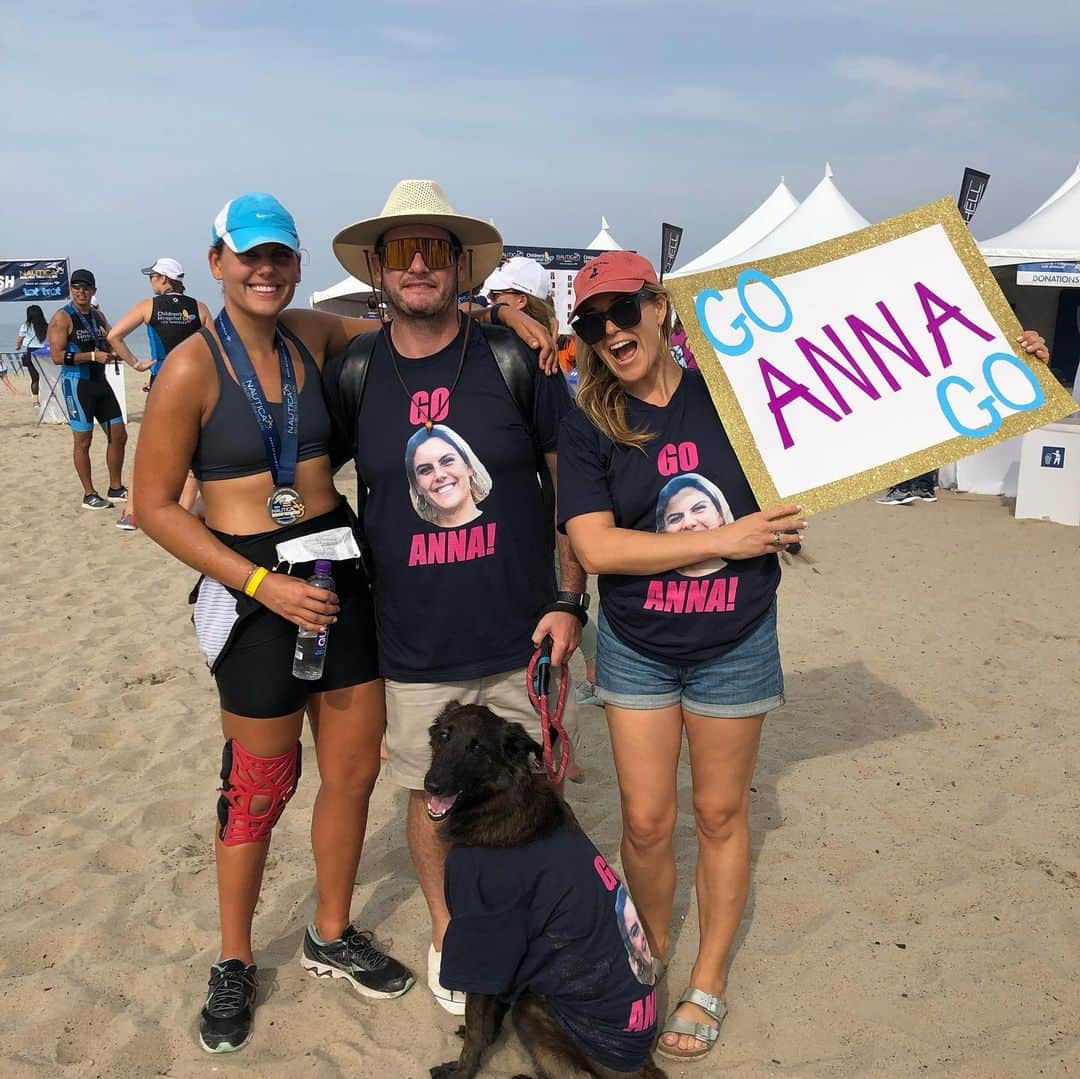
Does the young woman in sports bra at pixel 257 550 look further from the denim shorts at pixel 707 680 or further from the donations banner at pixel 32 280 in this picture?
the donations banner at pixel 32 280

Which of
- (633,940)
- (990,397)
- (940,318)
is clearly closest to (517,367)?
(940,318)

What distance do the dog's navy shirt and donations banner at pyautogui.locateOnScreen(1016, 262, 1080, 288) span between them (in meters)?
10.4

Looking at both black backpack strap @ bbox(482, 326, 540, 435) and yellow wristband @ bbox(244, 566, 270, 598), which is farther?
black backpack strap @ bbox(482, 326, 540, 435)

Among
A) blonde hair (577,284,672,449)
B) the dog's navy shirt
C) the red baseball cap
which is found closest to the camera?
the dog's navy shirt

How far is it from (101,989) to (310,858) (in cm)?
96

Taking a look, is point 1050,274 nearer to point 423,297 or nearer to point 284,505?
point 423,297

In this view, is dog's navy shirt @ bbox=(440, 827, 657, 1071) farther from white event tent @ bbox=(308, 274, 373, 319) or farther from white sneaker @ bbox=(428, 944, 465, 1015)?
white event tent @ bbox=(308, 274, 373, 319)

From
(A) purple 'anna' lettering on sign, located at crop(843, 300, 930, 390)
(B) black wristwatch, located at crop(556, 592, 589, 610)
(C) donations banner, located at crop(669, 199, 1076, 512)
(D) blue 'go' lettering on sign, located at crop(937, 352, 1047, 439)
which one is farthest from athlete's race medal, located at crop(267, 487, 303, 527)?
(D) blue 'go' lettering on sign, located at crop(937, 352, 1047, 439)

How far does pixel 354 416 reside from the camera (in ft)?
9.01

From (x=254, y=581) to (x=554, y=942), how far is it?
1235 millimetres

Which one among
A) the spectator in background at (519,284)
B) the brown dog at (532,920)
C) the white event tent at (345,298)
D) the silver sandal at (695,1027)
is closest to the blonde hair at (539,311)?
the spectator in background at (519,284)

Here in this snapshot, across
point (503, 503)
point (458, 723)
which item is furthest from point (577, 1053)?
point (503, 503)

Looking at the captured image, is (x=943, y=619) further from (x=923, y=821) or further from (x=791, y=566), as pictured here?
(x=923, y=821)

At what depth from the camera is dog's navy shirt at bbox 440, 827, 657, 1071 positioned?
2258mm
